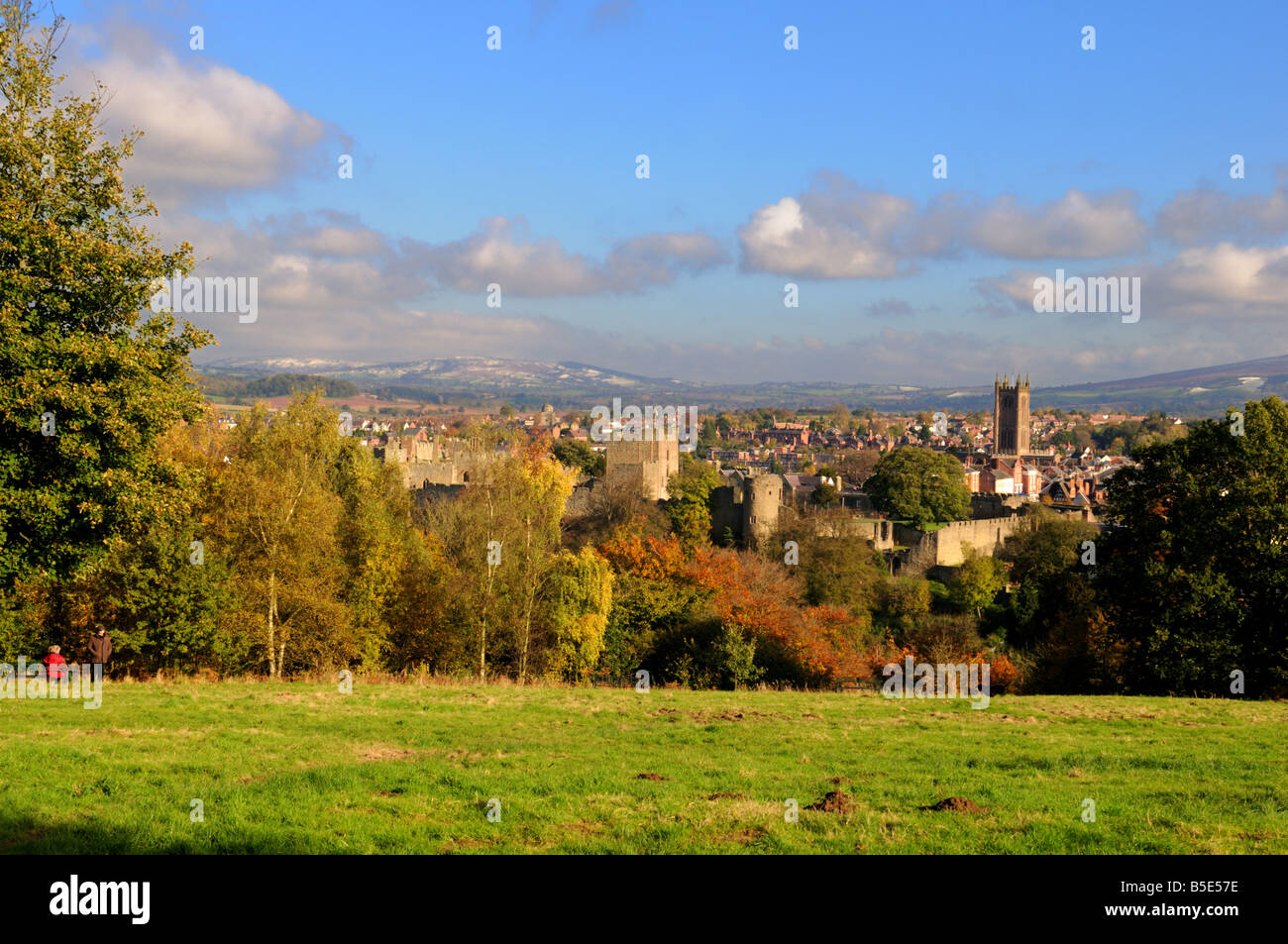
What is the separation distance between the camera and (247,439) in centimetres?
2438

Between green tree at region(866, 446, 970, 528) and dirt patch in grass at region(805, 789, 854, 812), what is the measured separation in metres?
64.6

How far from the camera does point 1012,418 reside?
154 m

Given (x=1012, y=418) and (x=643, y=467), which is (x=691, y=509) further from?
(x=1012, y=418)

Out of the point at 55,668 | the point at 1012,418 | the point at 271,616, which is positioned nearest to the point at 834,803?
the point at 55,668

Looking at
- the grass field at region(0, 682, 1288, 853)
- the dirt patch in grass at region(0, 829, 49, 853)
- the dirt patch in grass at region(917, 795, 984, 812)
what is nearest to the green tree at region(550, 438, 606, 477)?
the grass field at region(0, 682, 1288, 853)

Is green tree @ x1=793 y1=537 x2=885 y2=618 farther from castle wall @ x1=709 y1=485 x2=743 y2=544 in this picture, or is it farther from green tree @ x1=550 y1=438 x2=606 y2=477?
green tree @ x1=550 y1=438 x2=606 y2=477

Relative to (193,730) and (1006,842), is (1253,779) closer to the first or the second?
(1006,842)

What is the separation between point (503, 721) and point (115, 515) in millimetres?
6553

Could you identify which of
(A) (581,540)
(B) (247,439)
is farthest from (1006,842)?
(A) (581,540)

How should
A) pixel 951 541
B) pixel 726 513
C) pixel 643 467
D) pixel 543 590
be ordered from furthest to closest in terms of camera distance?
1. pixel 643 467
2. pixel 951 541
3. pixel 726 513
4. pixel 543 590

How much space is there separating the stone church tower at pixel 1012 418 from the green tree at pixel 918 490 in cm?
8264

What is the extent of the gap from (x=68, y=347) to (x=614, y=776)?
969cm

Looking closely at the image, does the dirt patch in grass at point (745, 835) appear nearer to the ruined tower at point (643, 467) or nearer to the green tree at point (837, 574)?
the green tree at point (837, 574)

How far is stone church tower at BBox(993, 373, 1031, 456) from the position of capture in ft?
495
